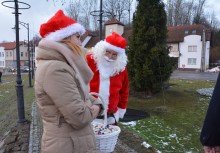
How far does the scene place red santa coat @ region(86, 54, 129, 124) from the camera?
12.3 feet

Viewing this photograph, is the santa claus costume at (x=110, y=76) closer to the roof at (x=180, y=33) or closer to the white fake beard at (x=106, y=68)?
the white fake beard at (x=106, y=68)

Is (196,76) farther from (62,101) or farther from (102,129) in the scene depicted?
(62,101)

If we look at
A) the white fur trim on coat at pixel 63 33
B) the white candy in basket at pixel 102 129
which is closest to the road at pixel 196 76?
the white candy in basket at pixel 102 129

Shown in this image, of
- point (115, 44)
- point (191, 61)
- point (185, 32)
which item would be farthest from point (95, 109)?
point (185, 32)

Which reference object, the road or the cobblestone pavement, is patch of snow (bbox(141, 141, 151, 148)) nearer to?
the cobblestone pavement

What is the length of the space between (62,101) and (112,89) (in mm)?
1868

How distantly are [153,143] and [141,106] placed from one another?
13.2 ft

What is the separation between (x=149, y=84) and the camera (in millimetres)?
10367

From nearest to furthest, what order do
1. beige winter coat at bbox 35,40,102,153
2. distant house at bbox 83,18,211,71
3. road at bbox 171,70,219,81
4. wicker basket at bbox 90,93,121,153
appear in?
beige winter coat at bbox 35,40,102,153 < wicker basket at bbox 90,93,121,153 < road at bbox 171,70,219,81 < distant house at bbox 83,18,211,71

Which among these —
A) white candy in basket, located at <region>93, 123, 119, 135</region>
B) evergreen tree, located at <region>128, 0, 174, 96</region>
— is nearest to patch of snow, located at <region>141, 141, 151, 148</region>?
white candy in basket, located at <region>93, 123, 119, 135</region>

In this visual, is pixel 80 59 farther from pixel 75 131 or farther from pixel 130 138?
pixel 130 138

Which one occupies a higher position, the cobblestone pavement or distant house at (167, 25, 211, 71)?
distant house at (167, 25, 211, 71)

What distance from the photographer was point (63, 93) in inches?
77.2

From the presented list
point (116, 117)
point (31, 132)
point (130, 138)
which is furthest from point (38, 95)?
point (31, 132)
